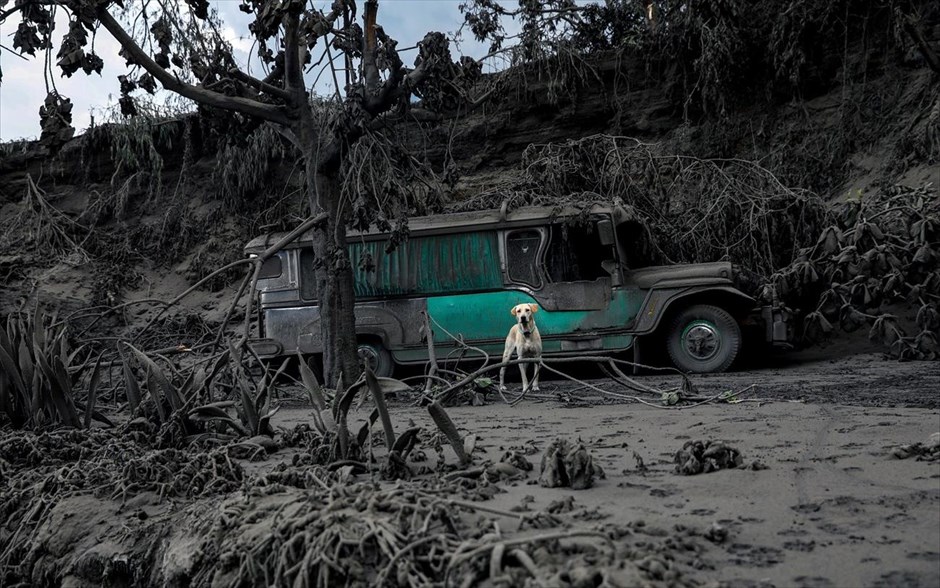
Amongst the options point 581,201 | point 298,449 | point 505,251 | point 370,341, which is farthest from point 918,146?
point 298,449

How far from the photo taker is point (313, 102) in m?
15.2

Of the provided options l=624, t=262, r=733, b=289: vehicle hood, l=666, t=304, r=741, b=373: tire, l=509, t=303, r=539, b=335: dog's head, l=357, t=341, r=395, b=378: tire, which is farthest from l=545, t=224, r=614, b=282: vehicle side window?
l=357, t=341, r=395, b=378: tire

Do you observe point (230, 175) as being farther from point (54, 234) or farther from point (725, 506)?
point (725, 506)

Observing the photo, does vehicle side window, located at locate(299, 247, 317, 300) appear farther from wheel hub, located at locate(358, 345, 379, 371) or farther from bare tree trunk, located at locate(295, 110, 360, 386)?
bare tree trunk, located at locate(295, 110, 360, 386)

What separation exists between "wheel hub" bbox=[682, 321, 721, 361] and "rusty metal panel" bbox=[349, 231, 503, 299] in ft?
7.71

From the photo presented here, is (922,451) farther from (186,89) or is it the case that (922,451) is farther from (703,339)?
(186,89)

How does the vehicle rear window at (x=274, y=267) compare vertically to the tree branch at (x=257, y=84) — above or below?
below

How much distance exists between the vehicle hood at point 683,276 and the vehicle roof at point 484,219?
77 centimetres

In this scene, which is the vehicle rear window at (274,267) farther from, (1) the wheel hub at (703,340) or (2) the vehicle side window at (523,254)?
(1) the wheel hub at (703,340)

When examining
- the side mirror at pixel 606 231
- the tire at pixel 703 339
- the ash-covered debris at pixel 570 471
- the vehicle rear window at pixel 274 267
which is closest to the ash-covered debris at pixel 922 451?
the ash-covered debris at pixel 570 471

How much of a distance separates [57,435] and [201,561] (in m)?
2.72

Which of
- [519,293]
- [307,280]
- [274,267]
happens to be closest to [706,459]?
[519,293]

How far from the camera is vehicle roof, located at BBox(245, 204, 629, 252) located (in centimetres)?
1045

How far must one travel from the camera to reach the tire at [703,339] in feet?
32.2
